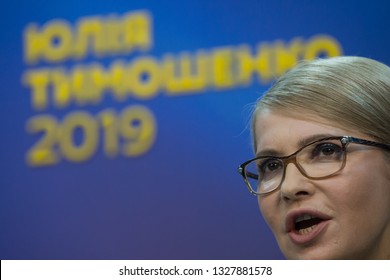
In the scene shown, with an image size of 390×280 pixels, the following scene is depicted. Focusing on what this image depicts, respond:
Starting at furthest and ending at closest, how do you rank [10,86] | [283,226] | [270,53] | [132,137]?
[10,86]
[132,137]
[270,53]
[283,226]

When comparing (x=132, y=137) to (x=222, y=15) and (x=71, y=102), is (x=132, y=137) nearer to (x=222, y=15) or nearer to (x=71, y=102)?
(x=71, y=102)

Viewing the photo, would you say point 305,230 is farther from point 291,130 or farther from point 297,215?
point 291,130

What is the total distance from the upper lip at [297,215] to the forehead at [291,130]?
0.27 ft

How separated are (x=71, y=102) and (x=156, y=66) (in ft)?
0.83

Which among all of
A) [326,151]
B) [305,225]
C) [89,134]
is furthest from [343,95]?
[89,134]

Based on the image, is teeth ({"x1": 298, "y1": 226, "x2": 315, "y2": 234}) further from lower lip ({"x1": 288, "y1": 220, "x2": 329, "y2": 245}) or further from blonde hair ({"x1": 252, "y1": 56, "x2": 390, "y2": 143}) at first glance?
blonde hair ({"x1": 252, "y1": 56, "x2": 390, "y2": 143})

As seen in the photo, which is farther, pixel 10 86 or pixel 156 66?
pixel 10 86

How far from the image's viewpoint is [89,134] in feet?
5.54

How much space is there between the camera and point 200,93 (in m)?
1.59

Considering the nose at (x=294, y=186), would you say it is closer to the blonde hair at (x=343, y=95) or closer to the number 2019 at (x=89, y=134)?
the blonde hair at (x=343, y=95)

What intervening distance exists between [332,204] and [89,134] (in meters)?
0.98

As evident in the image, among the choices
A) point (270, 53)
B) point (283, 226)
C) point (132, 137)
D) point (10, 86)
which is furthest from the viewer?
point (10, 86)
